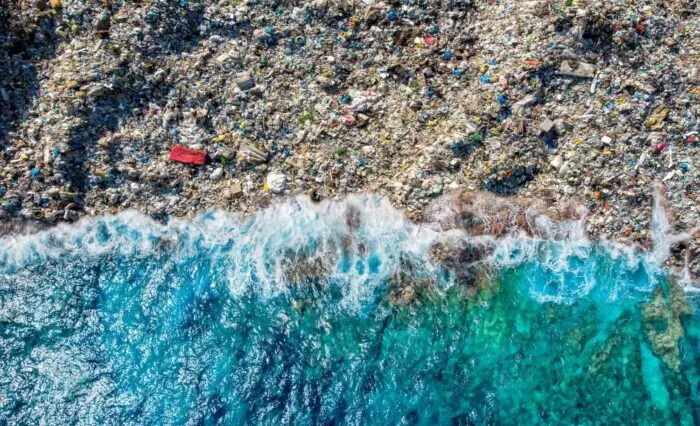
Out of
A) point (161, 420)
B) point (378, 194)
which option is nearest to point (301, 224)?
point (378, 194)

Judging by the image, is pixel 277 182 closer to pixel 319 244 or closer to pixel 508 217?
pixel 319 244

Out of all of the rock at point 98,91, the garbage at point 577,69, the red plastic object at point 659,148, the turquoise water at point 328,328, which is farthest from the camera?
the rock at point 98,91

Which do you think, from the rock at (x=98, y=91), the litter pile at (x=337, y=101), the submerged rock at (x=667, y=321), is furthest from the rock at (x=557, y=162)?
the rock at (x=98, y=91)

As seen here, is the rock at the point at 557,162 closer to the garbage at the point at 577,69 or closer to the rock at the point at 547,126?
the rock at the point at 547,126

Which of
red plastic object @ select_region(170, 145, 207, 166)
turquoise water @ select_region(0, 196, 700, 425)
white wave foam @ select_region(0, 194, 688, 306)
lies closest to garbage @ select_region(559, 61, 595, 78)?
white wave foam @ select_region(0, 194, 688, 306)

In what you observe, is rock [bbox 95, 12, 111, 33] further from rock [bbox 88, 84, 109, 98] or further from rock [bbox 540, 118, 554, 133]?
rock [bbox 540, 118, 554, 133]

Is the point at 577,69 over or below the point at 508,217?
over

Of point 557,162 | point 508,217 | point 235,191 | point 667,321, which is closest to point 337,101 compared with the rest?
point 235,191
